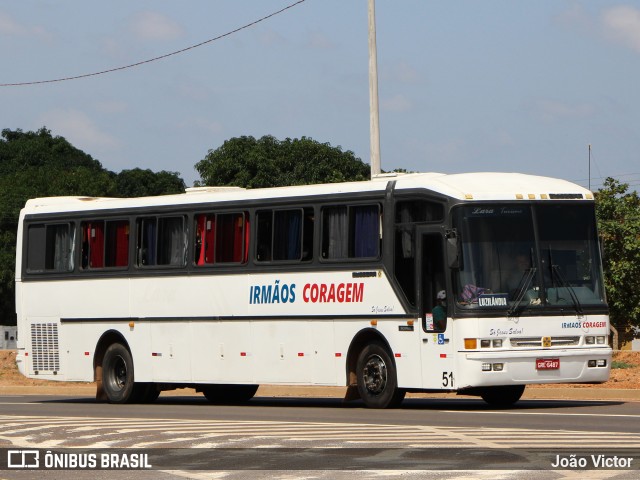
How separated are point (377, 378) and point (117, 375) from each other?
6410 millimetres

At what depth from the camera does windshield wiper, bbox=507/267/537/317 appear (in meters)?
21.5

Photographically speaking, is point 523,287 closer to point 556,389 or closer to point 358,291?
point 358,291

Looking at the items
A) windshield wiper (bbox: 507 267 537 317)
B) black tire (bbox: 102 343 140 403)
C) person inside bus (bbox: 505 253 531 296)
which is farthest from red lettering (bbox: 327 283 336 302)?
black tire (bbox: 102 343 140 403)

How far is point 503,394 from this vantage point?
23422mm

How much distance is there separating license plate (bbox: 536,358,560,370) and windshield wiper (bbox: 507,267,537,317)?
0.77 metres

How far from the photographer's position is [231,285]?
25.2 meters

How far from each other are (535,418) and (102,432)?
17.5ft

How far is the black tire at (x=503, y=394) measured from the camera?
918 inches

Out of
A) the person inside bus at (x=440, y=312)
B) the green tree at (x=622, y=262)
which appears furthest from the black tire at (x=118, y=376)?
the green tree at (x=622, y=262)

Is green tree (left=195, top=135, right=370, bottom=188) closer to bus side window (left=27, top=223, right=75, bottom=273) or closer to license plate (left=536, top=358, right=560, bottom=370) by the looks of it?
bus side window (left=27, top=223, right=75, bottom=273)

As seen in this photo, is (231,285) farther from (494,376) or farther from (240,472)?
(240,472)

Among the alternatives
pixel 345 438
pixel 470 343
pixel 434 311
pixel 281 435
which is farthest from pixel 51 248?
pixel 345 438

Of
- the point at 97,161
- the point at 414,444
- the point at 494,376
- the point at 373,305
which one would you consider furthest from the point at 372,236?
the point at 97,161

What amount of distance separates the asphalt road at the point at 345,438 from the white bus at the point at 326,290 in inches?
28.6
